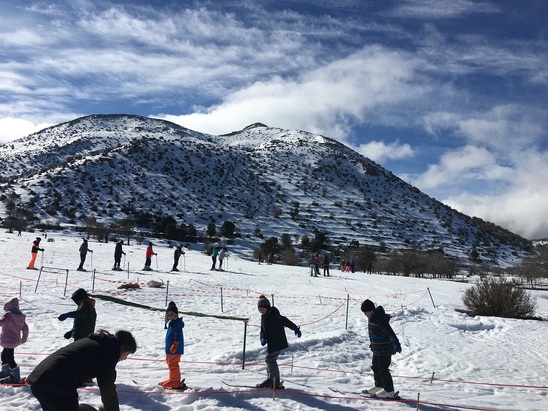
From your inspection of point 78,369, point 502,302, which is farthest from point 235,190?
point 78,369

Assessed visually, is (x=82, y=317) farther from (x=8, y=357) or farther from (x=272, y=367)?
(x=272, y=367)

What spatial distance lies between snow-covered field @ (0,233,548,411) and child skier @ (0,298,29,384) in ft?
0.97

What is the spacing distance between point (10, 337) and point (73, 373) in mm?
4059

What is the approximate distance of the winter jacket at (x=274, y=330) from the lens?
7207mm

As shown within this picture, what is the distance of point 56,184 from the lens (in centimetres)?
7500

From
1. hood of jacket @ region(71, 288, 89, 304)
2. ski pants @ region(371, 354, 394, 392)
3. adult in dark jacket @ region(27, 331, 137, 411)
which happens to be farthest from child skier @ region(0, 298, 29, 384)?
ski pants @ region(371, 354, 394, 392)

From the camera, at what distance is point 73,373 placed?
368 centimetres

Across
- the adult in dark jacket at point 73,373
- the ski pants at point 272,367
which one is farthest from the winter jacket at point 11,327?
the ski pants at point 272,367

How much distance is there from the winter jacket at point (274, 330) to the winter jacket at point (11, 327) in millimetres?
3807

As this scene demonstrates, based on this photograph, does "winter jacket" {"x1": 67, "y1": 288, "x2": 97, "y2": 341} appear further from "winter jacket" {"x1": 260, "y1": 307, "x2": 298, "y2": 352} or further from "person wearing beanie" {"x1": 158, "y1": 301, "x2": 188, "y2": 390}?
"winter jacket" {"x1": 260, "y1": 307, "x2": 298, "y2": 352}

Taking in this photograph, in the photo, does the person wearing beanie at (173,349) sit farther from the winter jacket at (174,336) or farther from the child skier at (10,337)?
the child skier at (10,337)

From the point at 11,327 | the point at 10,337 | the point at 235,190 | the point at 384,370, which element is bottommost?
the point at 384,370

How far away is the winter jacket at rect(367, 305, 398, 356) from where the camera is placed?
704cm

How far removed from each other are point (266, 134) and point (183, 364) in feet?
519
